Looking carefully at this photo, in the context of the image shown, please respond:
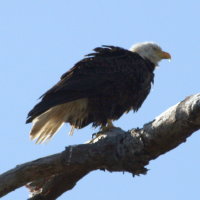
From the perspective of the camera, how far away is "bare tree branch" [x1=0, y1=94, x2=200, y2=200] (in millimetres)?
4647

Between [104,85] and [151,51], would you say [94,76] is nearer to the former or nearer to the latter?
[104,85]

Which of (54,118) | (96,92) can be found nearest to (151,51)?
(96,92)

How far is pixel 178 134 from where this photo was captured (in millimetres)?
4461

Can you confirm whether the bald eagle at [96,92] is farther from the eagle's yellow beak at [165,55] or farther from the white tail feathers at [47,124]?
the eagle's yellow beak at [165,55]

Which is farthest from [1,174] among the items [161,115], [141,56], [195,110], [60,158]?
[141,56]

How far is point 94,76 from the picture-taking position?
746 cm

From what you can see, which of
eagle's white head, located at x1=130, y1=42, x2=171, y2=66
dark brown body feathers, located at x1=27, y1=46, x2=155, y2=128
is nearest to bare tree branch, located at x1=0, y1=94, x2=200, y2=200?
dark brown body feathers, located at x1=27, y1=46, x2=155, y2=128

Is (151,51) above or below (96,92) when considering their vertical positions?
above

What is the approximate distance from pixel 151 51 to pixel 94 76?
5.35 feet

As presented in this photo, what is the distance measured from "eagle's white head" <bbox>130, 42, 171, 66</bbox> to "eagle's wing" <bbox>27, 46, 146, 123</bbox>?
0.67 meters

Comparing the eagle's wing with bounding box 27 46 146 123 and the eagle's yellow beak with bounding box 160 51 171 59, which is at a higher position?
the eagle's yellow beak with bounding box 160 51 171 59

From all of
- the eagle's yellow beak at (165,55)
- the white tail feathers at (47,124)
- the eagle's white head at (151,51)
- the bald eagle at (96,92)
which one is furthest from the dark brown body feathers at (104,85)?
the eagle's yellow beak at (165,55)

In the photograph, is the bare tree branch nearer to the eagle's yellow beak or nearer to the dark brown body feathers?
the dark brown body feathers

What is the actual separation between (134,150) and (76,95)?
89.9 inches
